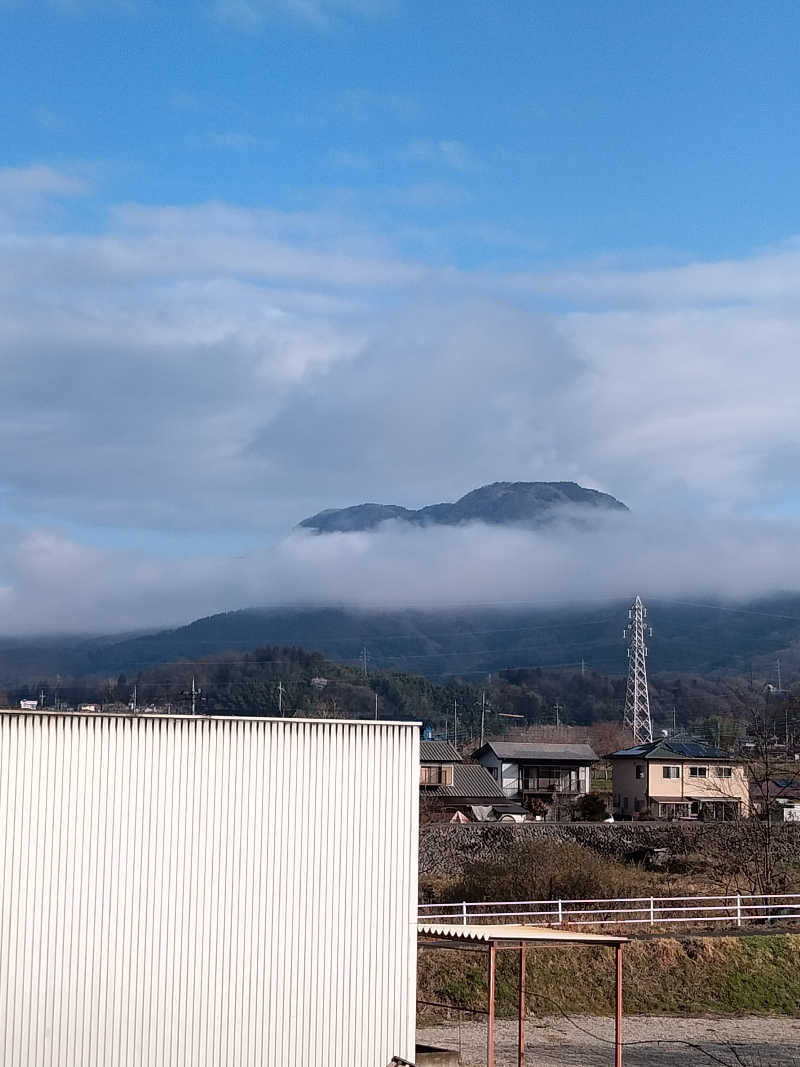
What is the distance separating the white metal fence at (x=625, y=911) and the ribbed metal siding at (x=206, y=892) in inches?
603

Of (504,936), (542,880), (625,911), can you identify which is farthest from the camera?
(542,880)

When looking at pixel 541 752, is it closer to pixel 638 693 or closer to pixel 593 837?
pixel 593 837

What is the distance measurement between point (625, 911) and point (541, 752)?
49940 millimetres

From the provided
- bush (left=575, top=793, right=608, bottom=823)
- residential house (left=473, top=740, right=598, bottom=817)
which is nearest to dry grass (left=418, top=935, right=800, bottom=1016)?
bush (left=575, top=793, right=608, bottom=823)

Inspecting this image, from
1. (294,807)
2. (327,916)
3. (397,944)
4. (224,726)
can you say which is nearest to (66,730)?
(224,726)

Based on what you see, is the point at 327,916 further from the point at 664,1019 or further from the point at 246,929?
the point at 664,1019

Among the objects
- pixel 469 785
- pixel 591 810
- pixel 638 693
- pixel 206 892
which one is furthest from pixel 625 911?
pixel 638 693

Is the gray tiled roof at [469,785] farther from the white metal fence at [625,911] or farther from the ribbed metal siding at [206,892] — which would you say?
the ribbed metal siding at [206,892]

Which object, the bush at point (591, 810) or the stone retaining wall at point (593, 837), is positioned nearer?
the stone retaining wall at point (593, 837)

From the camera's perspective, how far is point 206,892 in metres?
18.8

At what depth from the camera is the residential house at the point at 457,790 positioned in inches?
2753

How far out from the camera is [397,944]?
65.3ft

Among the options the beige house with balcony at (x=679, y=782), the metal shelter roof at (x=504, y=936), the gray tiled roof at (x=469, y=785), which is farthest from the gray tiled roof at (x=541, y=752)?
the metal shelter roof at (x=504, y=936)

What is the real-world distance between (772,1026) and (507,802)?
43083 millimetres
